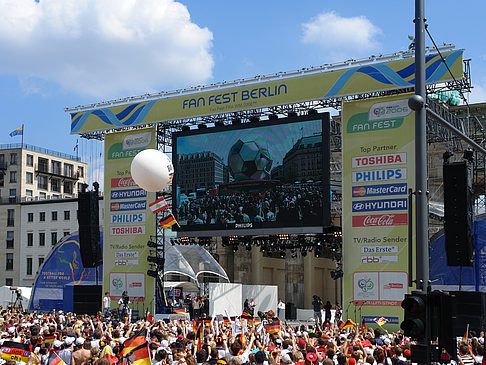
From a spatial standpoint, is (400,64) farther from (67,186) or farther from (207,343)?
(67,186)

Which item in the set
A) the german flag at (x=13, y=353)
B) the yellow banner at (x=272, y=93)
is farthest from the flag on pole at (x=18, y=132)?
the german flag at (x=13, y=353)

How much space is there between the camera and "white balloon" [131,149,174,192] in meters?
12.6

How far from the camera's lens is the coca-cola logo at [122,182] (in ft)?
116

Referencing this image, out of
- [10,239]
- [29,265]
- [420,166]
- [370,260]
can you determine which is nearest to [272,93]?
[370,260]

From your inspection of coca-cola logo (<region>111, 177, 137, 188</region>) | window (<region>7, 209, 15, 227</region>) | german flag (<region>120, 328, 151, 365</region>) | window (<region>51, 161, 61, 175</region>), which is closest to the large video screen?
coca-cola logo (<region>111, 177, 137, 188</region>)

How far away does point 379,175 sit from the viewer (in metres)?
27.9

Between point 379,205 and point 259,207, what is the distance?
5.87 metres

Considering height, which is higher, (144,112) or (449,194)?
(144,112)

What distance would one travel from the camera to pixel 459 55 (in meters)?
27.5

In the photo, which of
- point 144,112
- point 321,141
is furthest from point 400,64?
point 144,112

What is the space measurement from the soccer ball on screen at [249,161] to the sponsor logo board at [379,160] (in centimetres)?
427

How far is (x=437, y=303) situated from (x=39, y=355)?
23.3 ft

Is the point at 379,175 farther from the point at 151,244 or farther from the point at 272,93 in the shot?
the point at 151,244

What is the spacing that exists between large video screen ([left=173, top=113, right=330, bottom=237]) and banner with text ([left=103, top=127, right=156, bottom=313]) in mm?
2442
